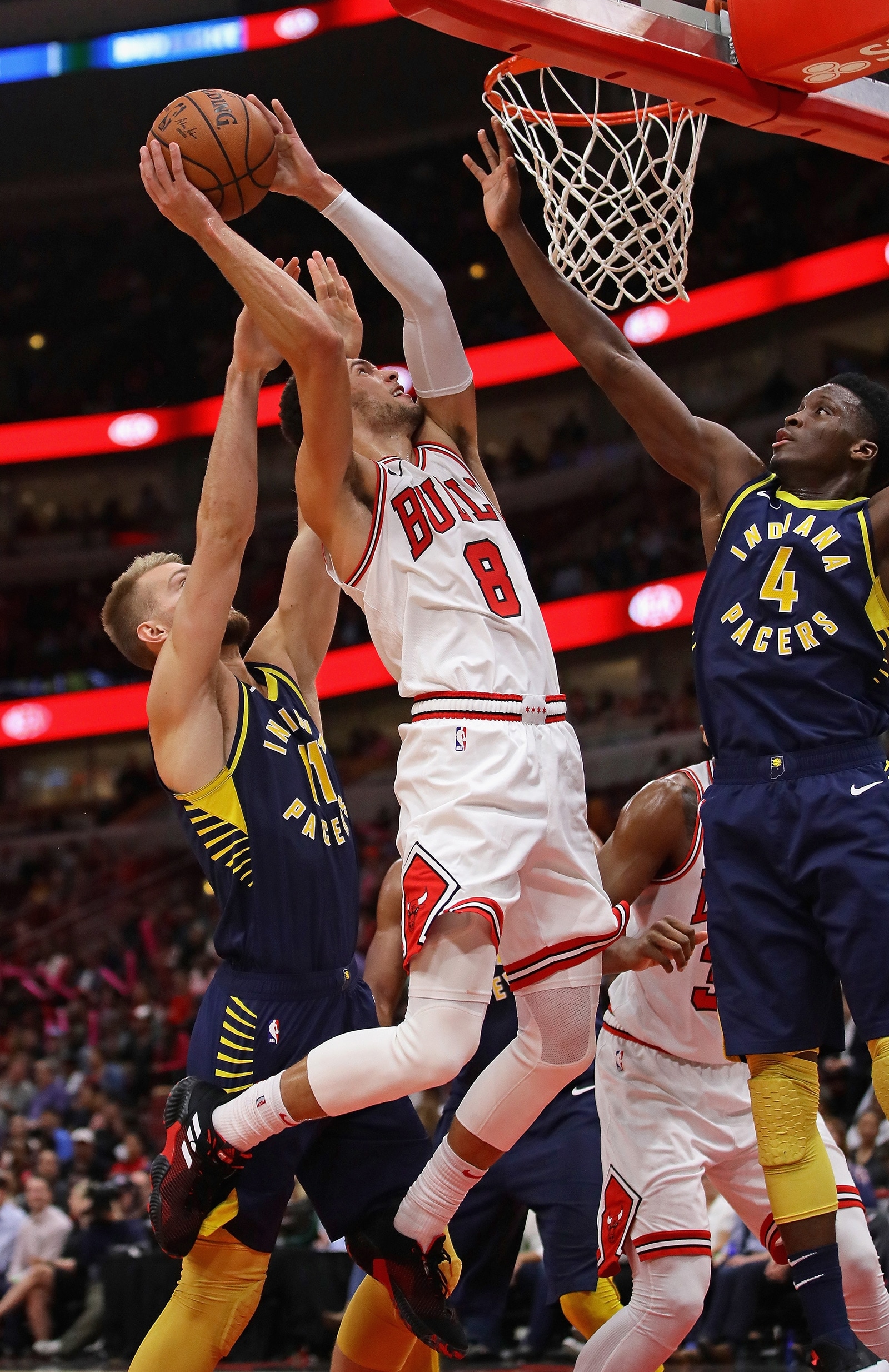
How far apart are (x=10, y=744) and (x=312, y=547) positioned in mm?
18817

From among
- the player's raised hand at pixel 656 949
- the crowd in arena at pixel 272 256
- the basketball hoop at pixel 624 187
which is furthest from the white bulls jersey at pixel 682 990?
the crowd in arena at pixel 272 256

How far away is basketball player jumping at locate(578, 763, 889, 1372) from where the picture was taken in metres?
4.59

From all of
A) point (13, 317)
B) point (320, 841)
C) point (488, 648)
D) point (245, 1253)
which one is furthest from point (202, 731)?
point (13, 317)

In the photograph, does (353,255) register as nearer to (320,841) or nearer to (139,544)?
(139,544)

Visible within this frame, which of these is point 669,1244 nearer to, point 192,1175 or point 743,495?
point 192,1175

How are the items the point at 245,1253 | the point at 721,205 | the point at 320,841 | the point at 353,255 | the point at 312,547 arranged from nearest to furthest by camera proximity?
the point at 245,1253, the point at 320,841, the point at 312,547, the point at 721,205, the point at 353,255

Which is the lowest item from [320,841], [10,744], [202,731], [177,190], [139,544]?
[10,744]

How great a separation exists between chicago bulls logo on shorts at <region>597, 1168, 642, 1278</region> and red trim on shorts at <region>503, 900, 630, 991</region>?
3.32ft

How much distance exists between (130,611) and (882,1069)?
2.63 m

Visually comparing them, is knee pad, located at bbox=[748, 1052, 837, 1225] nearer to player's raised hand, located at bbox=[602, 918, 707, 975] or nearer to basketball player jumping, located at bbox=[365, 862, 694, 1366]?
player's raised hand, located at bbox=[602, 918, 707, 975]

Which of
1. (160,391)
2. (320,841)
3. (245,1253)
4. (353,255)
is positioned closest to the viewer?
(245,1253)

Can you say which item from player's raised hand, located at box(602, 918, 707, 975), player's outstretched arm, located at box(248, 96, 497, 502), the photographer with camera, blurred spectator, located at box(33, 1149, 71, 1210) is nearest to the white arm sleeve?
player's outstretched arm, located at box(248, 96, 497, 502)

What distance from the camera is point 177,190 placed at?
431 centimetres

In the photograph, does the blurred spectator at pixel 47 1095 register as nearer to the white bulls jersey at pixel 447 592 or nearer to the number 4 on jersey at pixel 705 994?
the number 4 on jersey at pixel 705 994
